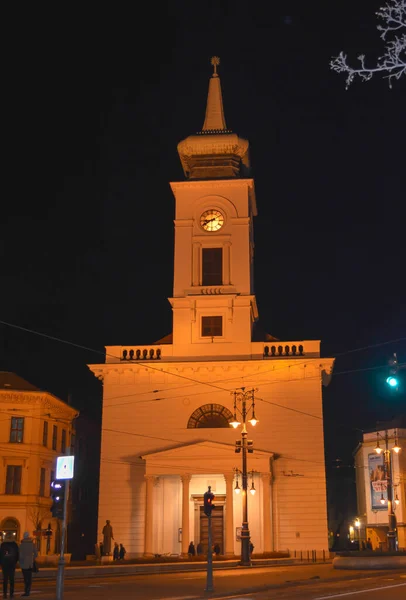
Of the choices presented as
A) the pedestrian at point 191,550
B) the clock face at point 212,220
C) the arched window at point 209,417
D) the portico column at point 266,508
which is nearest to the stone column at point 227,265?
the clock face at point 212,220

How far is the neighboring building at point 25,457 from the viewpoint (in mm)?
45781

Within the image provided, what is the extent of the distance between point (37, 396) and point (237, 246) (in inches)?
599

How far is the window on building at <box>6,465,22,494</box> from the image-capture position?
46.0 metres

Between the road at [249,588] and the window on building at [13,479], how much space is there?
22.7 m

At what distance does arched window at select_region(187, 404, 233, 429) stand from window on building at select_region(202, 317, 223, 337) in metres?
4.17

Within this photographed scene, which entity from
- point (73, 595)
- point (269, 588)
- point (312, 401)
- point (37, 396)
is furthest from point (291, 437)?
point (73, 595)

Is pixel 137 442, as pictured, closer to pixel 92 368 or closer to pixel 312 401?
pixel 92 368

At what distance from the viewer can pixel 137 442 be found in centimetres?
4041

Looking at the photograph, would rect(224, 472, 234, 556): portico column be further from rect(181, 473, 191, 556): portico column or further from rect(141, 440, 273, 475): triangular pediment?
rect(181, 473, 191, 556): portico column

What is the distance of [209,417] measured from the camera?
134 feet

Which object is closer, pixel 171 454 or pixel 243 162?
pixel 171 454

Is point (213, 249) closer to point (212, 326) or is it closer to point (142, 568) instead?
point (212, 326)

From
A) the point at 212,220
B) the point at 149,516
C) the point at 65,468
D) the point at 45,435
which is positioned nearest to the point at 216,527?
the point at 149,516

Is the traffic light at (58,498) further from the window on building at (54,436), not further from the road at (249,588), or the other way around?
the window on building at (54,436)
